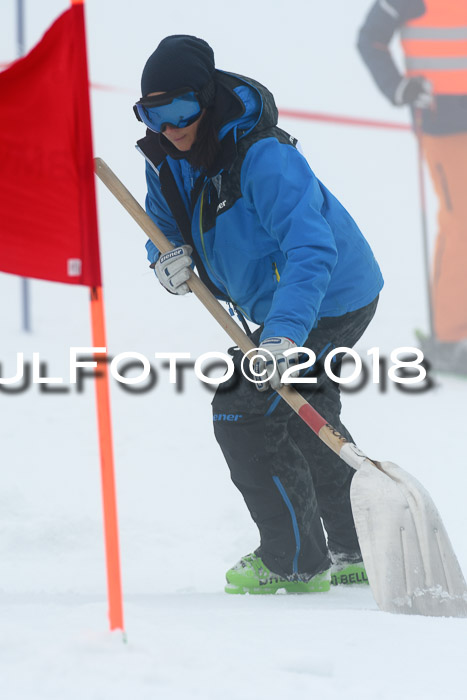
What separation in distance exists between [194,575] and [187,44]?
63.9 inches

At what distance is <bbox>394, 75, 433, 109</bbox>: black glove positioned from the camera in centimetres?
588

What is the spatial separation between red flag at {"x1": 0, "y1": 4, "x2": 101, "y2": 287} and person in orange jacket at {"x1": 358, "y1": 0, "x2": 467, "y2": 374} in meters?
4.53

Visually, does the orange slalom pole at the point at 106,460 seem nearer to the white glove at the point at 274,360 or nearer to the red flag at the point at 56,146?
the red flag at the point at 56,146

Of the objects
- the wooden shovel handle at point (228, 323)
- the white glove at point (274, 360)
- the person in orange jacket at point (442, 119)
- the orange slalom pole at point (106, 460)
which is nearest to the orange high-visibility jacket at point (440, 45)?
the person in orange jacket at point (442, 119)

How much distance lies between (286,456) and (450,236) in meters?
3.94

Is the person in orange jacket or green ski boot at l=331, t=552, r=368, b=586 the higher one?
the person in orange jacket

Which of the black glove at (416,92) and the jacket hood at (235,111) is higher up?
the black glove at (416,92)

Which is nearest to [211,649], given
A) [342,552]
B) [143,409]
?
[342,552]

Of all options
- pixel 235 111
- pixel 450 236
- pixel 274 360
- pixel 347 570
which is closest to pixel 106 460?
pixel 274 360

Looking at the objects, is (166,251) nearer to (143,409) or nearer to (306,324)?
(306,324)

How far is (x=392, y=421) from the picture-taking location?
489 cm

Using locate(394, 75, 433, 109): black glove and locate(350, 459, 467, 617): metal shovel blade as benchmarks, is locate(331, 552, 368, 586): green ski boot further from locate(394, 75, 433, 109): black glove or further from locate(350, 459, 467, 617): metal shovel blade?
locate(394, 75, 433, 109): black glove

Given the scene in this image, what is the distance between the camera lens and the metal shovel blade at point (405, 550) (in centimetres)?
185

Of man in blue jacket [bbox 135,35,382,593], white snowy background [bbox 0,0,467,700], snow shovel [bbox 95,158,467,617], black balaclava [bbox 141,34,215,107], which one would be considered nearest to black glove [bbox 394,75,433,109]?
white snowy background [bbox 0,0,467,700]
